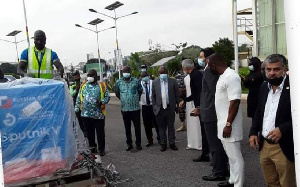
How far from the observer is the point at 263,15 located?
776 inches

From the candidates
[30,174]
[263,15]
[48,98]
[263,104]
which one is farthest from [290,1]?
[263,15]

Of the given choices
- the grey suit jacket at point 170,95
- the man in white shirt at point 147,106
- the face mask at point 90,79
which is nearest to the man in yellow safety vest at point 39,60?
the face mask at point 90,79

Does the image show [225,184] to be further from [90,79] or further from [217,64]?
[90,79]

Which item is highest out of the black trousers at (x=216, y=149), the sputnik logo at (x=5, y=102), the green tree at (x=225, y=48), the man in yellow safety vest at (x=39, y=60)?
the green tree at (x=225, y=48)

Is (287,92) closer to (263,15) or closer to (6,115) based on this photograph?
(6,115)

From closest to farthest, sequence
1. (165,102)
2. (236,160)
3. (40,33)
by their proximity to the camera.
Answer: (236,160) → (40,33) → (165,102)

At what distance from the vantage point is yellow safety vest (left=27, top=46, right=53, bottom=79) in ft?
15.9

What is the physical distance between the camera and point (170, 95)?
7.02 m

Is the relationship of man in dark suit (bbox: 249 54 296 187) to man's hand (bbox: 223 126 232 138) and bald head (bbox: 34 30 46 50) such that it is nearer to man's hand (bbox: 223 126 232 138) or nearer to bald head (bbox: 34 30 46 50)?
man's hand (bbox: 223 126 232 138)

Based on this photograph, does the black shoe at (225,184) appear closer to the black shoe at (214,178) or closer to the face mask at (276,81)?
the black shoe at (214,178)

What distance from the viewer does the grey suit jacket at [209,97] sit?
4824 millimetres

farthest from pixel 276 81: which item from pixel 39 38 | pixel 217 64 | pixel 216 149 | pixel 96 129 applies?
pixel 96 129

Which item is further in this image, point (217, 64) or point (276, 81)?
point (217, 64)

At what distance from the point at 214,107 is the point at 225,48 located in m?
24.4
